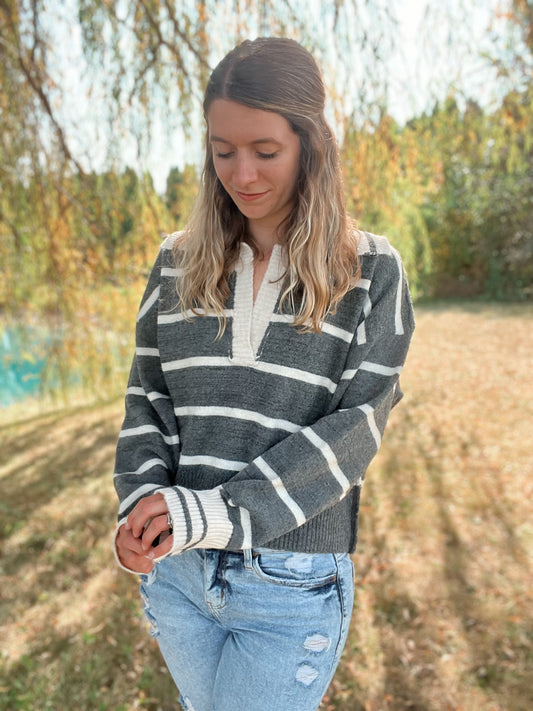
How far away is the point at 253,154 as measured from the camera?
3.52ft

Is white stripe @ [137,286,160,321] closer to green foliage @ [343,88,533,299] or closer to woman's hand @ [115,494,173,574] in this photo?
woman's hand @ [115,494,173,574]

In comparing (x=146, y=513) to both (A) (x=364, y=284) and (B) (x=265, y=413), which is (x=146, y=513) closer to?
(B) (x=265, y=413)

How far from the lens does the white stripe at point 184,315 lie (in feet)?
3.94

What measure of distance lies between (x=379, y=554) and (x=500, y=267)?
9.98 meters

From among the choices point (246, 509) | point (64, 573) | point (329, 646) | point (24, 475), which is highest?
point (246, 509)

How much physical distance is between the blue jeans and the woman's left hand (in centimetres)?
13

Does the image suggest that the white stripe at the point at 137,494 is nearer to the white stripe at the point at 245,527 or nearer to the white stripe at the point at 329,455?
the white stripe at the point at 245,527

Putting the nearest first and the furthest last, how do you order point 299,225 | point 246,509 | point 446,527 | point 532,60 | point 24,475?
point 246,509 < point 299,225 < point 532,60 < point 446,527 < point 24,475

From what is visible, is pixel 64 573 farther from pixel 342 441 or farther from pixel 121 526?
pixel 342 441

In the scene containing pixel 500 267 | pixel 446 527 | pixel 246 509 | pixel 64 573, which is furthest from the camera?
pixel 500 267

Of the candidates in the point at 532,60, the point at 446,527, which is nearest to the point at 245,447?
the point at 532,60

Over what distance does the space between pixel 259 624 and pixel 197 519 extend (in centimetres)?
25

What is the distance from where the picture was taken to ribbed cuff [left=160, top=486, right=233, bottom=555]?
98cm

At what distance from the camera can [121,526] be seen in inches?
42.3
